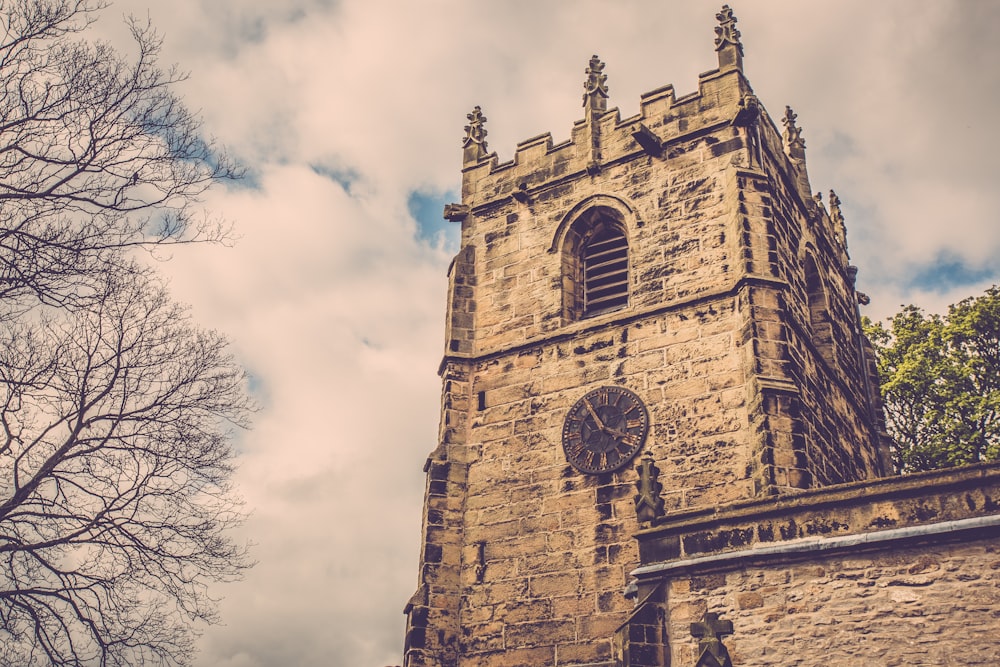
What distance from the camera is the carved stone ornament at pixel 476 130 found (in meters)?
19.0

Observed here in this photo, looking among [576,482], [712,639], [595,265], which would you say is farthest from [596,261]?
[712,639]

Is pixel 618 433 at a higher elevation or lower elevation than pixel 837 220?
lower

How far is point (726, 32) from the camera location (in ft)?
54.8

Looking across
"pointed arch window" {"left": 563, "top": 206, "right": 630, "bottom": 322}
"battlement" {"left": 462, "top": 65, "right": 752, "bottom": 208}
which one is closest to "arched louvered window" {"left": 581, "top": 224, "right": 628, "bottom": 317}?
"pointed arch window" {"left": 563, "top": 206, "right": 630, "bottom": 322}

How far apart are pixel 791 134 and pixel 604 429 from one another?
329 inches

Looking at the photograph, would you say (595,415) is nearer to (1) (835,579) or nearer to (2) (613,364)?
(2) (613,364)

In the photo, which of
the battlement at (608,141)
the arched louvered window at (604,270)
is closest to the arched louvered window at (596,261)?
the arched louvered window at (604,270)

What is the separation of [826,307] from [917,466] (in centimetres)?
551

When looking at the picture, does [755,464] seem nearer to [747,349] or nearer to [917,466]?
[747,349]

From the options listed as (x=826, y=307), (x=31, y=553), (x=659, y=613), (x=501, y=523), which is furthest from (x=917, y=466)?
(x=31, y=553)

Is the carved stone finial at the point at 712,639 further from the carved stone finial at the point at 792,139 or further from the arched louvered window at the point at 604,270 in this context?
the carved stone finial at the point at 792,139

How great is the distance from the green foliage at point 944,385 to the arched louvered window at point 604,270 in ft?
28.0

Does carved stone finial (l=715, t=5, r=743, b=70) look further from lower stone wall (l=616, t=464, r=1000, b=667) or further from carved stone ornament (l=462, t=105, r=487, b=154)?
lower stone wall (l=616, t=464, r=1000, b=667)

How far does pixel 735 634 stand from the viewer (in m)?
8.78
